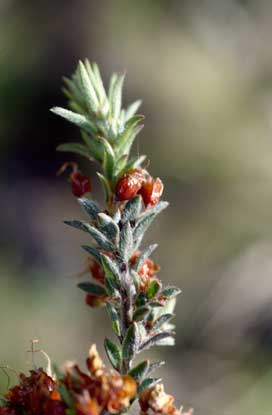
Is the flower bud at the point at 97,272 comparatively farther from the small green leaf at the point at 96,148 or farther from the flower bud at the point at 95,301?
the small green leaf at the point at 96,148

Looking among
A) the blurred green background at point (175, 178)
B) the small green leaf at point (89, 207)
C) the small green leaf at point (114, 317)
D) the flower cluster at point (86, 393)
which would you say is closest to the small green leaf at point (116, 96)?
the small green leaf at point (89, 207)

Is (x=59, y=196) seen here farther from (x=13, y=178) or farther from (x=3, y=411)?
(x=3, y=411)

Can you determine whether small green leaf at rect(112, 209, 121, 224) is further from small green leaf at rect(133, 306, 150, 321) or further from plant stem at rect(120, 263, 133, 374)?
small green leaf at rect(133, 306, 150, 321)

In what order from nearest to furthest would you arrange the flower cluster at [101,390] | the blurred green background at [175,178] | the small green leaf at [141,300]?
1. the flower cluster at [101,390]
2. the small green leaf at [141,300]
3. the blurred green background at [175,178]

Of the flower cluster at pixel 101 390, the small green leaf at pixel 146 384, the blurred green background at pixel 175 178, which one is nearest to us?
the flower cluster at pixel 101 390

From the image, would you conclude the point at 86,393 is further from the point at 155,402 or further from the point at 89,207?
the point at 89,207

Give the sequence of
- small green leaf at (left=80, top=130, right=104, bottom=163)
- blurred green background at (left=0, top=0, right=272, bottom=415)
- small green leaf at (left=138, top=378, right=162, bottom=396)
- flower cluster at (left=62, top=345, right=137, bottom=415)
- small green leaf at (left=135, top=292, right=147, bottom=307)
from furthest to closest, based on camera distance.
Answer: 1. blurred green background at (left=0, top=0, right=272, bottom=415)
2. small green leaf at (left=80, top=130, right=104, bottom=163)
3. small green leaf at (left=135, top=292, right=147, bottom=307)
4. small green leaf at (left=138, top=378, right=162, bottom=396)
5. flower cluster at (left=62, top=345, right=137, bottom=415)

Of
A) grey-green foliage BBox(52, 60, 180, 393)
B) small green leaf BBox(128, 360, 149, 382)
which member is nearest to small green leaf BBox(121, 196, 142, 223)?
grey-green foliage BBox(52, 60, 180, 393)
